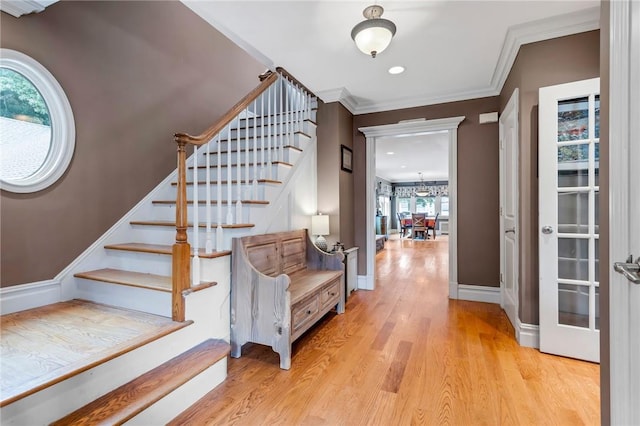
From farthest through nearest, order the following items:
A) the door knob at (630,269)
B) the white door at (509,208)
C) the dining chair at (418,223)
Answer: the dining chair at (418,223) < the white door at (509,208) < the door knob at (630,269)

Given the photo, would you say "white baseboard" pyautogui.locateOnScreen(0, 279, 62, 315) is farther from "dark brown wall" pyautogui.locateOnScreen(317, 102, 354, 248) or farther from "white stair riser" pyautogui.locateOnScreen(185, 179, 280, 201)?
"dark brown wall" pyautogui.locateOnScreen(317, 102, 354, 248)

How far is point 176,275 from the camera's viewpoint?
176 cm

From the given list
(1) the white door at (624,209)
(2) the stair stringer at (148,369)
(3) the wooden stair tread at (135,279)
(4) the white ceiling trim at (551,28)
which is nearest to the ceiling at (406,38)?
(4) the white ceiling trim at (551,28)

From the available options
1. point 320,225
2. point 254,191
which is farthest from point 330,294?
point 254,191

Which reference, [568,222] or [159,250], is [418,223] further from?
[159,250]

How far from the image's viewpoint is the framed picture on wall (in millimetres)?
3661

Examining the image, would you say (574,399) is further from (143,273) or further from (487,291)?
(143,273)

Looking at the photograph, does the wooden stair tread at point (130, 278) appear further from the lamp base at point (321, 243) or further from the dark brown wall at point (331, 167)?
the dark brown wall at point (331, 167)

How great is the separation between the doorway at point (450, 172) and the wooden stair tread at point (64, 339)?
8.80 feet

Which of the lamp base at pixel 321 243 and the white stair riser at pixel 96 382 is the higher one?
the lamp base at pixel 321 243

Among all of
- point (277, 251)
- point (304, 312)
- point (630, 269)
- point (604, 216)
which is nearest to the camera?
point (630, 269)

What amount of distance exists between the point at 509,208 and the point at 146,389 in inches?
124

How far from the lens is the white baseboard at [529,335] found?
89.1 inches

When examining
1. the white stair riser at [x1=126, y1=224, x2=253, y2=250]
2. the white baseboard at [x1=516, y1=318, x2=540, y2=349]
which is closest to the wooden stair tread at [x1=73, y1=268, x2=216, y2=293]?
the white stair riser at [x1=126, y1=224, x2=253, y2=250]
